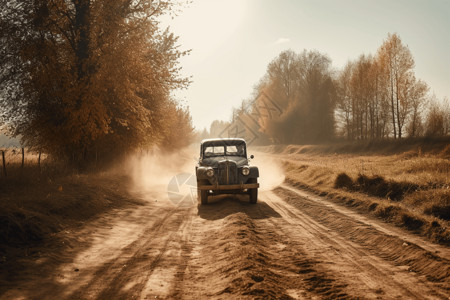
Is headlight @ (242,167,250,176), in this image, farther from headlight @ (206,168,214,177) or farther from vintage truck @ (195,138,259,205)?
headlight @ (206,168,214,177)

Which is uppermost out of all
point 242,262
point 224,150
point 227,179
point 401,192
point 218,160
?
point 224,150

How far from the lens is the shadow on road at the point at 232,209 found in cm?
848

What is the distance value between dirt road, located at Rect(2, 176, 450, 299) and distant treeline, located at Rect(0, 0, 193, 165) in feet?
16.9

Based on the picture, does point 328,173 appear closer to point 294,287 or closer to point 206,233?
point 206,233

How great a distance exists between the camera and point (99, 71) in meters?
11.0

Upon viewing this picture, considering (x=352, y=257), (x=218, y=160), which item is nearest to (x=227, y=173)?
(x=218, y=160)

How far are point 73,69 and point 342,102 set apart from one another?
38709mm

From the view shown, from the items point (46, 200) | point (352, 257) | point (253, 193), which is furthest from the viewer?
point (253, 193)

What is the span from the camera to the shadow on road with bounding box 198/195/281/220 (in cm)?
848

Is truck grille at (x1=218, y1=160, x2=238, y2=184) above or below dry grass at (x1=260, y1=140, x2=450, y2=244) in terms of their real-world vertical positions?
above

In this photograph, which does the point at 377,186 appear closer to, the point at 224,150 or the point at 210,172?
the point at 224,150

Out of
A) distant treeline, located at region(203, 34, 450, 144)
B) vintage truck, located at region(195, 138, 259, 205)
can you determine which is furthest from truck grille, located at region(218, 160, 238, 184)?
distant treeline, located at region(203, 34, 450, 144)

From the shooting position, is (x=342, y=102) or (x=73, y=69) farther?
(x=342, y=102)

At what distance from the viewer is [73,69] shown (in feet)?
39.3
